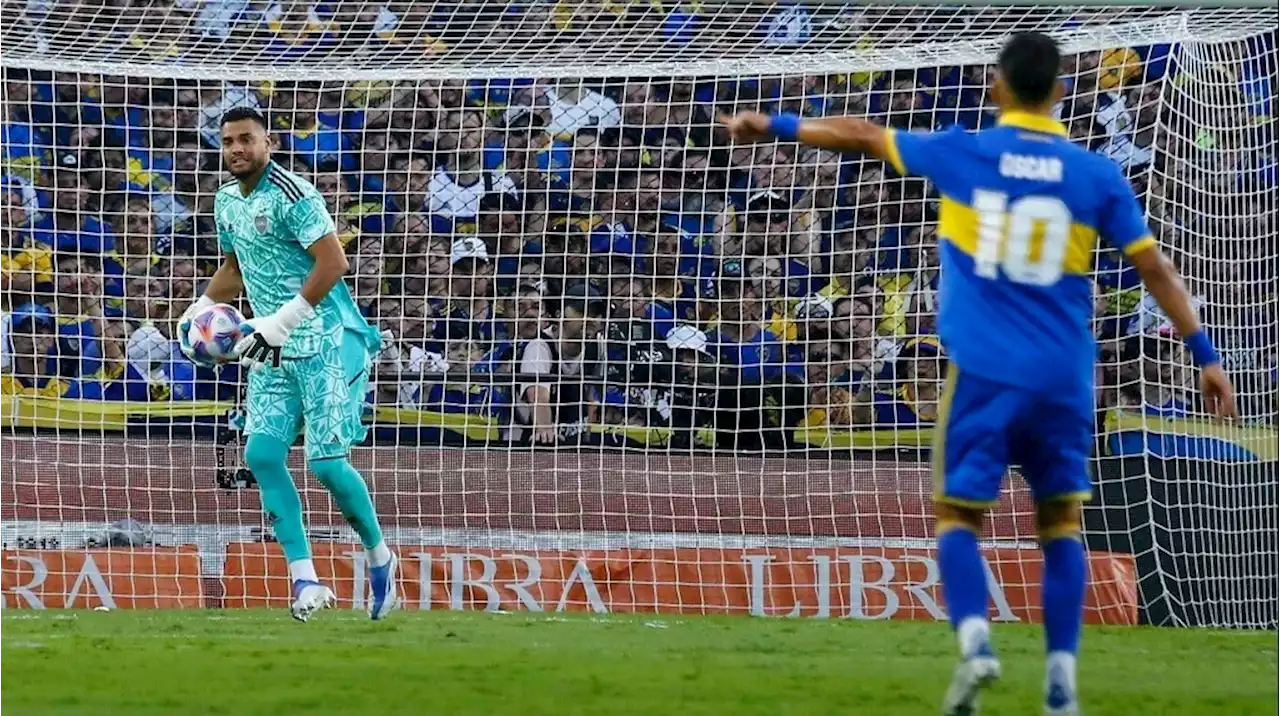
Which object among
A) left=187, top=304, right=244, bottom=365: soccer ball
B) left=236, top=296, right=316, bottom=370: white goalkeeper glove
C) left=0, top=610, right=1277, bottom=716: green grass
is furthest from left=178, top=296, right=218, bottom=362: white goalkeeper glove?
left=0, top=610, right=1277, bottom=716: green grass

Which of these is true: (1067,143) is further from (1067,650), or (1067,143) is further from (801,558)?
(801,558)

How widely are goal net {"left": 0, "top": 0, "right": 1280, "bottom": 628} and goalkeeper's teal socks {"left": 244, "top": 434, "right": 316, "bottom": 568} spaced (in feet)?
9.71

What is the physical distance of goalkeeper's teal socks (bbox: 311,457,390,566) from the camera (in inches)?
299

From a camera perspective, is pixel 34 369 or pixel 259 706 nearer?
pixel 259 706

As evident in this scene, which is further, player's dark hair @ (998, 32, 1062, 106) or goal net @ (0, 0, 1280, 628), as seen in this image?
goal net @ (0, 0, 1280, 628)

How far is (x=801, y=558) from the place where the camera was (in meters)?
10.4

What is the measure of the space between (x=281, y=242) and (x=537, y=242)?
477 centimetres

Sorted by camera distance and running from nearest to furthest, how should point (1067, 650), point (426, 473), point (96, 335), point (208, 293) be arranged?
point (1067, 650) < point (208, 293) < point (426, 473) < point (96, 335)

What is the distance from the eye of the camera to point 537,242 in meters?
12.3

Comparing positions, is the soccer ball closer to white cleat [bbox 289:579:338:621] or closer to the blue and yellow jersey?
white cleat [bbox 289:579:338:621]

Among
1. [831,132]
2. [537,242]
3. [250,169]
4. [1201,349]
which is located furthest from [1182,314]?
[537,242]

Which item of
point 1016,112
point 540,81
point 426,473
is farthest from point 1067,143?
point 540,81

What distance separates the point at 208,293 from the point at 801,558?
3.86 meters

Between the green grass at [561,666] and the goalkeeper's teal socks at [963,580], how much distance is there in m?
0.66
